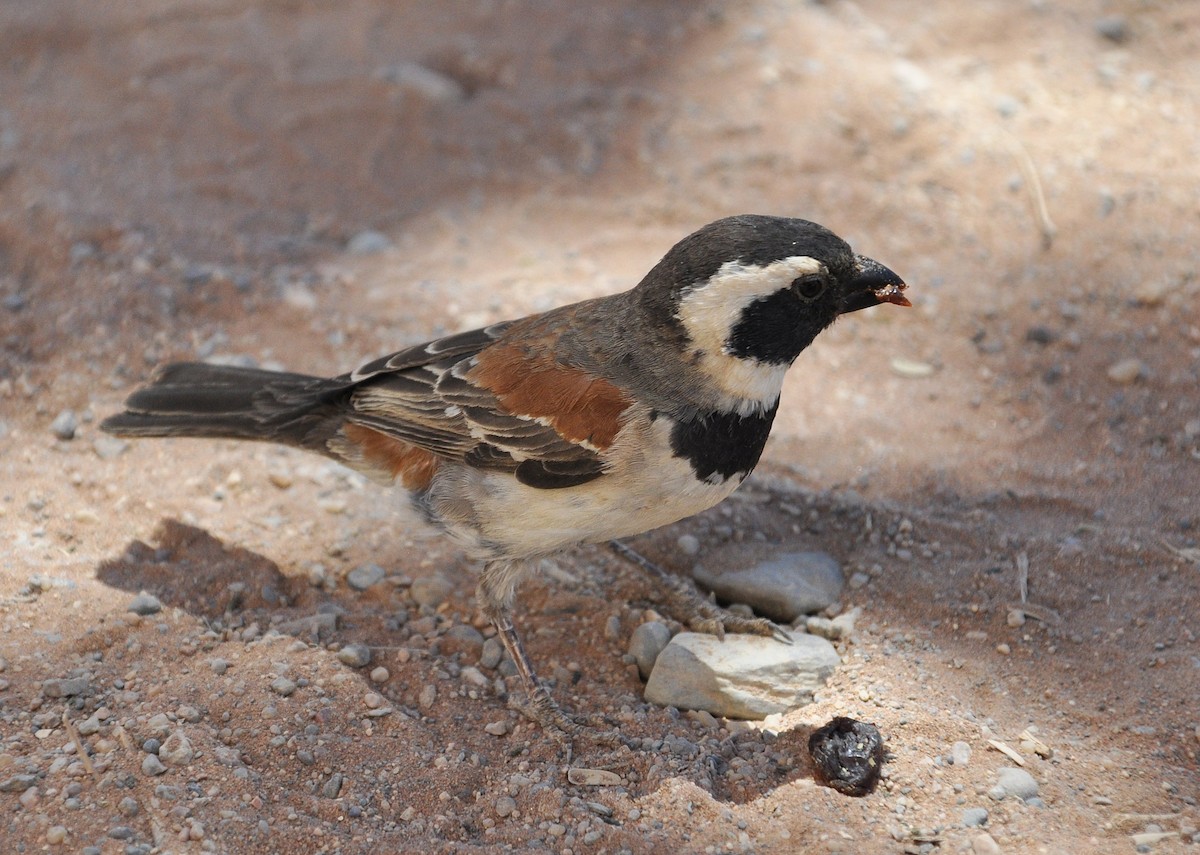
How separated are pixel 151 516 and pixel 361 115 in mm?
3846

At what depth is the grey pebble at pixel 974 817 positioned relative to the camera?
3879 mm

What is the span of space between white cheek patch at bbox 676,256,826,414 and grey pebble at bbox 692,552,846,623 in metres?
0.93

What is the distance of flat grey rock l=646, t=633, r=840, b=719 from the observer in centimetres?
450

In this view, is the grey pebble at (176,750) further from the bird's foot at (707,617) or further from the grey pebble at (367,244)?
the grey pebble at (367,244)

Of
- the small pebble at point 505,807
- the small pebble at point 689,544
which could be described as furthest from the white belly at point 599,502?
the small pebble at point 505,807

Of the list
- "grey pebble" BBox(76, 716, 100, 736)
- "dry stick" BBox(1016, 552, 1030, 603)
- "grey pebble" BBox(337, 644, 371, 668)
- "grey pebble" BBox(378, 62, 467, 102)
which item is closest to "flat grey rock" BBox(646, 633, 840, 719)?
"dry stick" BBox(1016, 552, 1030, 603)

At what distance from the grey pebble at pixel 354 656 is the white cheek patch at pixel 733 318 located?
178 cm

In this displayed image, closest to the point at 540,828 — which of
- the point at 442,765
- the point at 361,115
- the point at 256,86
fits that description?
the point at 442,765

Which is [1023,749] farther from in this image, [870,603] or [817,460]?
[817,460]

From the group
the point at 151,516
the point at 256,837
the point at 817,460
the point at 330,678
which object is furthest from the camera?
the point at 817,460

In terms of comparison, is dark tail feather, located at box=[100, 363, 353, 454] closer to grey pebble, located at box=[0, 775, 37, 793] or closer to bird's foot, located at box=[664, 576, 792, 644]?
bird's foot, located at box=[664, 576, 792, 644]

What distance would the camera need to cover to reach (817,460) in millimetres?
5918

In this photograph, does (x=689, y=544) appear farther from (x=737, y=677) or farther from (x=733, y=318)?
(x=733, y=318)

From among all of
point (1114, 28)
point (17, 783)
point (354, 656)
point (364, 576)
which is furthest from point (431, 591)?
point (1114, 28)
